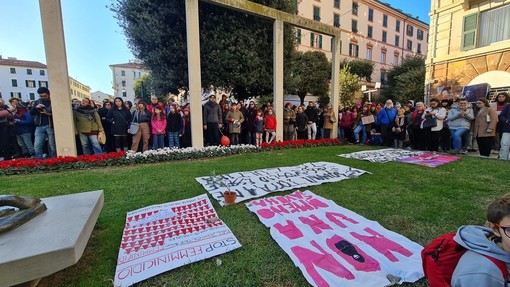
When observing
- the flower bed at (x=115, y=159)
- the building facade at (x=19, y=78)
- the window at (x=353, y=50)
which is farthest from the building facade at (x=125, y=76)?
the flower bed at (x=115, y=159)

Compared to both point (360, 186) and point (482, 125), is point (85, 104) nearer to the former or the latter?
point (360, 186)

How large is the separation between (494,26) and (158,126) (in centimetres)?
1790

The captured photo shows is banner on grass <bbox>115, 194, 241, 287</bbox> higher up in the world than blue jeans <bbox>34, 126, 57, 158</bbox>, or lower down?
lower down

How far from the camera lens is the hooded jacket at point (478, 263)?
122cm

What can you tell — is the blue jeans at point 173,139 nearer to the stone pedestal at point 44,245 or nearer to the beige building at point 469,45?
the stone pedestal at point 44,245

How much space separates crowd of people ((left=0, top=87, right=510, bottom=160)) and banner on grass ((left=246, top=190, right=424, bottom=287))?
6098 millimetres

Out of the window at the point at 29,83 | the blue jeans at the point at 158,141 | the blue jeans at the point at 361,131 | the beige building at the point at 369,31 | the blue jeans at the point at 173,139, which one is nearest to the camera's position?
the blue jeans at the point at 158,141

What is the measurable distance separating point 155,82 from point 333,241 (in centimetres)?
1115

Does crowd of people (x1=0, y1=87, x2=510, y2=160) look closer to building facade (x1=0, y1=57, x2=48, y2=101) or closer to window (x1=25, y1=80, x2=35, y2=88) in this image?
building facade (x1=0, y1=57, x2=48, y2=101)

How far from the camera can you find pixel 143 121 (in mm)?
8141

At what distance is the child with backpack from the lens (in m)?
1.23

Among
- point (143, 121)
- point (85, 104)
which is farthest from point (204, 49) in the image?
point (85, 104)

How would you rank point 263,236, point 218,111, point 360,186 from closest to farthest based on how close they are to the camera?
point 263,236 → point 360,186 → point 218,111

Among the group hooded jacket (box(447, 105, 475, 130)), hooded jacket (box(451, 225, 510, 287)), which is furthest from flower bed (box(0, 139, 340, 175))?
hooded jacket (box(451, 225, 510, 287))
